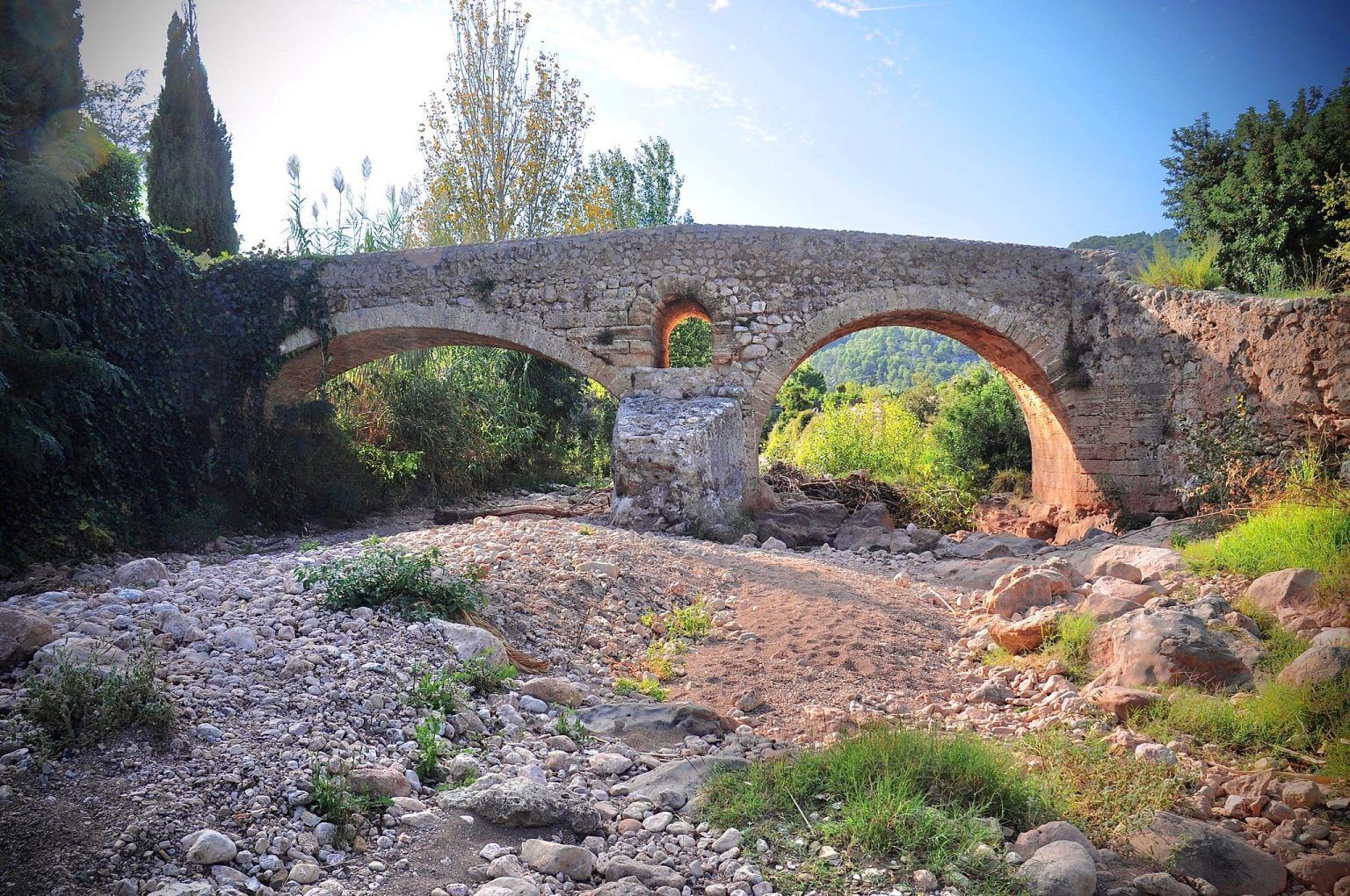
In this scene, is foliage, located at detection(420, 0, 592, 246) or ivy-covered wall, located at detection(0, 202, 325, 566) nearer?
ivy-covered wall, located at detection(0, 202, 325, 566)

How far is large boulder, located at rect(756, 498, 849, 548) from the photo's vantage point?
9.07m

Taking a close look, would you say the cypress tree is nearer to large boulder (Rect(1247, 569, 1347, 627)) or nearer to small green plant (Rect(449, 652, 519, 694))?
small green plant (Rect(449, 652, 519, 694))

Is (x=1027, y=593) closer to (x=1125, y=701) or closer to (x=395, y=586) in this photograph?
(x=1125, y=701)

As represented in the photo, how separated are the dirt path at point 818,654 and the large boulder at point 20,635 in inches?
108

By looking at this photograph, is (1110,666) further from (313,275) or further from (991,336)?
(313,275)

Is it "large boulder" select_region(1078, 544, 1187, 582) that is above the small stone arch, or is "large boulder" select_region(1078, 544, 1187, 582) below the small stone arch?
below

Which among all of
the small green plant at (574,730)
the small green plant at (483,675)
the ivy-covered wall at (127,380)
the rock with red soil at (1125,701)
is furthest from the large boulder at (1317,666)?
the ivy-covered wall at (127,380)

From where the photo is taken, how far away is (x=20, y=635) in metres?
3.02

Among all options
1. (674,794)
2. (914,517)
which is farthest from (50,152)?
(914,517)

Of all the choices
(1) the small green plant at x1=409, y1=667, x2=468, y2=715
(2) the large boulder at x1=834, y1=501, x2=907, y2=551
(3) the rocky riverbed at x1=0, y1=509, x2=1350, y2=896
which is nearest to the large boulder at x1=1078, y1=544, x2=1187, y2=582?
(3) the rocky riverbed at x1=0, y1=509, x2=1350, y2=896

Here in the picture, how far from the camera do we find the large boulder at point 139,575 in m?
4.27

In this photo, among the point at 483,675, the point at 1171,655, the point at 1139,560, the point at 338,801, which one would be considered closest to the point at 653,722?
the point at 483,675

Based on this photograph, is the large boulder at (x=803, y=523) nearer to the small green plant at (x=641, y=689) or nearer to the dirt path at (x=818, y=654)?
the dirt path at (x=818, y=654)

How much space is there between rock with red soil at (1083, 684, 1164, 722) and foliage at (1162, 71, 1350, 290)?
798cm
